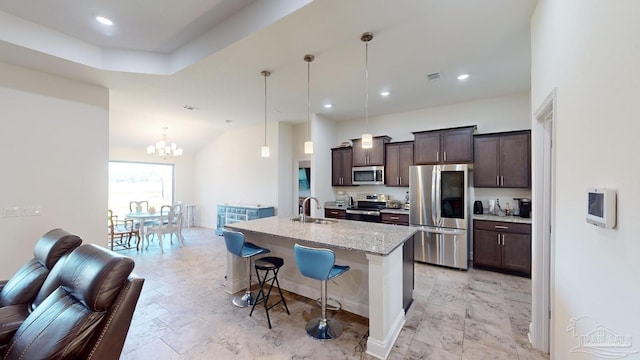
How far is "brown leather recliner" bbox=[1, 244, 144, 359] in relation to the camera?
1357 mm

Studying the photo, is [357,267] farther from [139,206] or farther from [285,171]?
[139,206]

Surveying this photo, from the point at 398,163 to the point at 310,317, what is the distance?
3.43 m

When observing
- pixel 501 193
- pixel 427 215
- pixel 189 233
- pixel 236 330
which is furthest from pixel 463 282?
pixel 189 233

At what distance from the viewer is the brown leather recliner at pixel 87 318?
1357 millimetres

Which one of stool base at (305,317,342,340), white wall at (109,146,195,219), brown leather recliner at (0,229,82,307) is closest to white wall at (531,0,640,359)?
stool base at (305,317,342,340)

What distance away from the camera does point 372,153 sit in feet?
17.6

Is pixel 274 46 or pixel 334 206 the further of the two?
pixel 334 206

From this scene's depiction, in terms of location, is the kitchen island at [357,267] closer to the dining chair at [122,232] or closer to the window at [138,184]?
the dining chair at [122,232]

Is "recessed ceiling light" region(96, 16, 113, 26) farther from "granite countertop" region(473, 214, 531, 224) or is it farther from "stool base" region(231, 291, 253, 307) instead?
"granite countertop" region(473, 214, 531, 224)

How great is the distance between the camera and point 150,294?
336cm

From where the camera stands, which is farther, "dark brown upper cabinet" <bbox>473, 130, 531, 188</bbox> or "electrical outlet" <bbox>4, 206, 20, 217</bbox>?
"dark brown upper cabinet" <bbox>473, 130, 531, 188</bbox>

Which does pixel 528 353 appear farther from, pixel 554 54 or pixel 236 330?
pixel 236 330

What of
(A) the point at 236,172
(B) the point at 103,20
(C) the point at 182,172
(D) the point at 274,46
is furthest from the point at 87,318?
(C) the point at 182,172

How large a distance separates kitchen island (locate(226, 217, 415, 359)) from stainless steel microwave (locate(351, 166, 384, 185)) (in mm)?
2152
